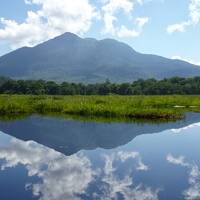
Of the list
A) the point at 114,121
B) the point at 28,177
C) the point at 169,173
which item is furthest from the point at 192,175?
the point at 114,121

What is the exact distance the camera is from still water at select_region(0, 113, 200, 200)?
1170 cm

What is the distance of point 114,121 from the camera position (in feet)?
100

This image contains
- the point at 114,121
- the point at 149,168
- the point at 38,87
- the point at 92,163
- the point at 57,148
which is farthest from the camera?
the point at 38,87

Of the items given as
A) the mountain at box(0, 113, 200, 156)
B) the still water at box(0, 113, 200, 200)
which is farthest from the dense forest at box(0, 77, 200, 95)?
the still water at box(0, 113, 200, 200)

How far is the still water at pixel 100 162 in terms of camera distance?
11703 millimetres

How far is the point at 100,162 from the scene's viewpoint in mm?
16109

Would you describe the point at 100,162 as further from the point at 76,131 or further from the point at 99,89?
the point at 99,89

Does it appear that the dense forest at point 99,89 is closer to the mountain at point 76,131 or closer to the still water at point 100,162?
the mountain at point 76,131

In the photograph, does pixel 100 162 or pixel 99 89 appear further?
pixel 99 89

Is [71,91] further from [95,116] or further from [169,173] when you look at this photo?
[169,173]

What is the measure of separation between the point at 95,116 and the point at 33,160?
18325 millimetres

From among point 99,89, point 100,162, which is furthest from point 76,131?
point 99,89

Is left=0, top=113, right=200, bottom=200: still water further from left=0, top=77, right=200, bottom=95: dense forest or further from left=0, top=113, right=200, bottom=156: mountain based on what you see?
left=0, top=77, right=200, bottom=95: dense forest

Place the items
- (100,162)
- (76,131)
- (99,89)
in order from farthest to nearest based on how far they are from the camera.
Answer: (99,89), (76,131), (100,162)
